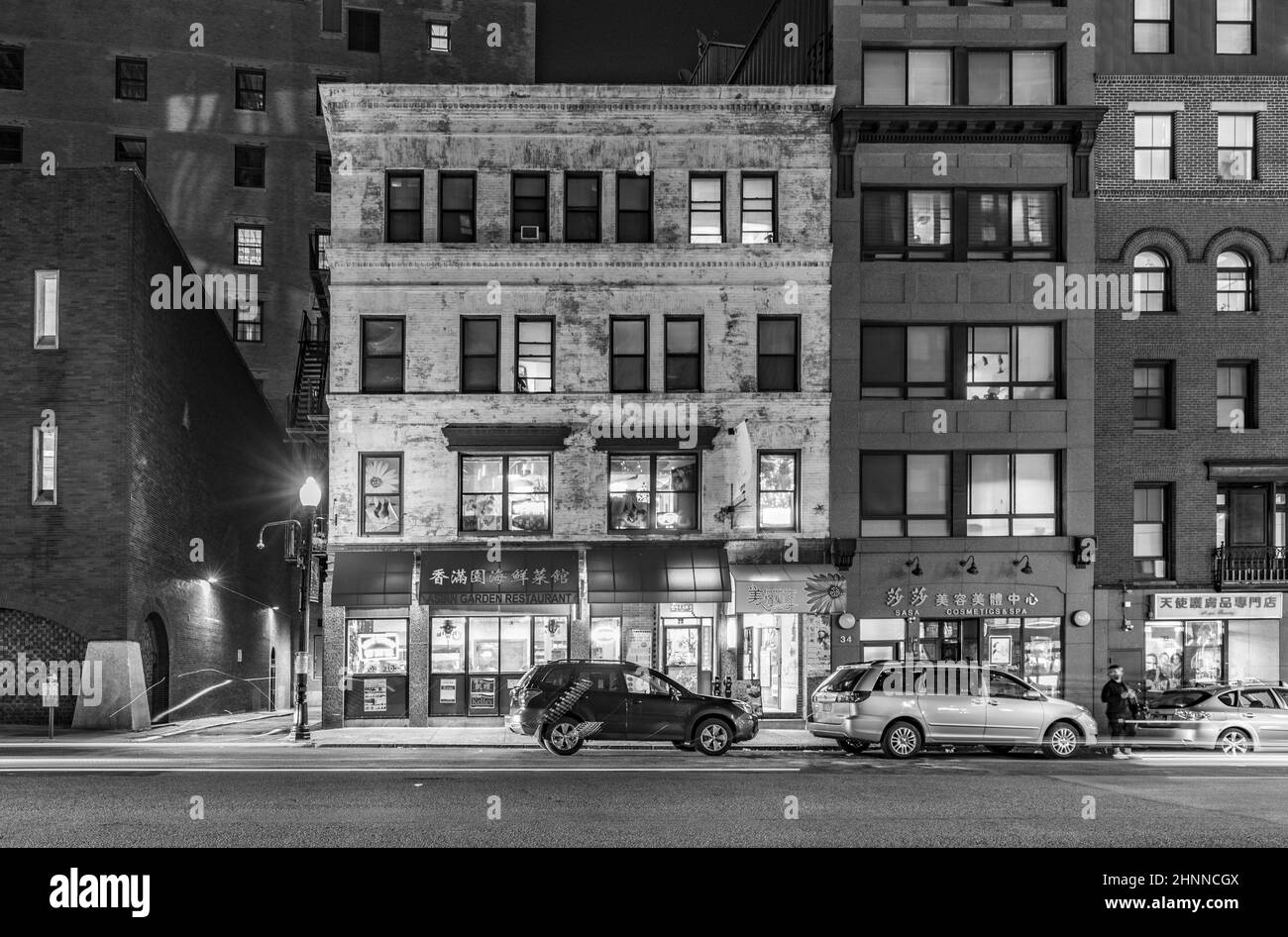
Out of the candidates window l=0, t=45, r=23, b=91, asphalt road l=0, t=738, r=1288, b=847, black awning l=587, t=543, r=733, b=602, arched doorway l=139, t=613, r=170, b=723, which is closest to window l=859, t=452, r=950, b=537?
black awning l=587, t=543, r=733, b=602

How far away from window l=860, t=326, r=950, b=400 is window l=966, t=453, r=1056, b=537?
2.10 metres

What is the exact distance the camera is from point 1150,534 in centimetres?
3061

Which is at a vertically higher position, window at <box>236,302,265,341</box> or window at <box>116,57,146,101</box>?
window at <box>116,57,146,101</box>

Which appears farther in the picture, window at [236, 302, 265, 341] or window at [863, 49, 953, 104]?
window at [236, 302, 265, 341]

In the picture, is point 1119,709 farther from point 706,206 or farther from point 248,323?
point 248,323

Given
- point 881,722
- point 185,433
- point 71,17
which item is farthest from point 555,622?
point 71,17

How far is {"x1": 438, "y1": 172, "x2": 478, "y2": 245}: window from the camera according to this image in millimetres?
30062

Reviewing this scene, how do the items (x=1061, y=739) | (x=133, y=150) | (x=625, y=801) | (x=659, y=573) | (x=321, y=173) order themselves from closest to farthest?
(x=625, y=801) → (x=1061, y=739) → (x=659, y=573) → (x=133, y=150) → (x=321, y=173)

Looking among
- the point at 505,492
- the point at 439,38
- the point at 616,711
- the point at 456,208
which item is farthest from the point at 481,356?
the point at 439,38

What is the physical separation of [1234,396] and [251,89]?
4037 centimetres

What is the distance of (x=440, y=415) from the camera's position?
29406mm

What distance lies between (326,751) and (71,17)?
132ft

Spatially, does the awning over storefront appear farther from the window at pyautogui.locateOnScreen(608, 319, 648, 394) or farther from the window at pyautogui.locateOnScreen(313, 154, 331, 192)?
the window at pyautogui.locateOnScreen(313, 154, 331, 192)

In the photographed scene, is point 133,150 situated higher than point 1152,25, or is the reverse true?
point 133,150
